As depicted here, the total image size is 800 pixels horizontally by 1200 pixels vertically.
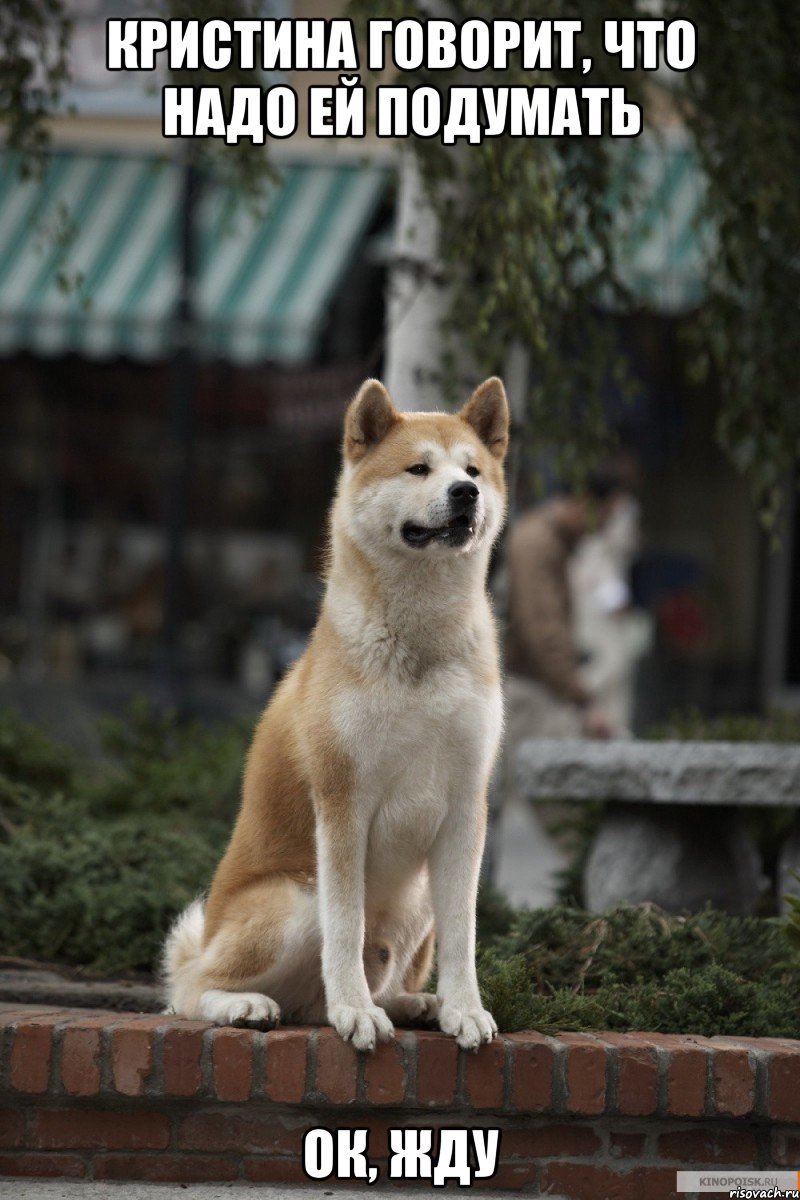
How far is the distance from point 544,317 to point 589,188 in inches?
18.2

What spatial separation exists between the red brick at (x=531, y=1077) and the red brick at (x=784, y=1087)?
1.62 ft

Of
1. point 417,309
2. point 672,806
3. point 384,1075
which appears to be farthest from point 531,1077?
point 417,309

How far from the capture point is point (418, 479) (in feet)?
11.0

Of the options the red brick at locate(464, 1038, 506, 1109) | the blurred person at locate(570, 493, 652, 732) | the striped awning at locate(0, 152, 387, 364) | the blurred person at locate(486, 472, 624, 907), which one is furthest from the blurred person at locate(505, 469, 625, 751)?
the red brick at locate(464, 1038, 506, 1109)

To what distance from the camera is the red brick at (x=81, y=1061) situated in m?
3.43

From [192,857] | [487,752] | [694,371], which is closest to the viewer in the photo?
[487,752]

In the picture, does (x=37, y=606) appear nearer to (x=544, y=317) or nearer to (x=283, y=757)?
(x=544, y=317)

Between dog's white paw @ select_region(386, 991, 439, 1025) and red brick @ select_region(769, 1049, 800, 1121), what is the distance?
0.76 metres

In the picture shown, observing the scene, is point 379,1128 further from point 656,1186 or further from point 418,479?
point 418,479

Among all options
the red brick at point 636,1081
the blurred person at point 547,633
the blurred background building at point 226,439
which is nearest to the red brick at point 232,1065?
the red brick at point 636,1081

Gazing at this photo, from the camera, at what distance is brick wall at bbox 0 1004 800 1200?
134 inches

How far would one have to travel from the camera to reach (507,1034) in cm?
352

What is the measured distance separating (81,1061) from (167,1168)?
315mm

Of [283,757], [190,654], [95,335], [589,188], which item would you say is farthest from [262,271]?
[283,757]
